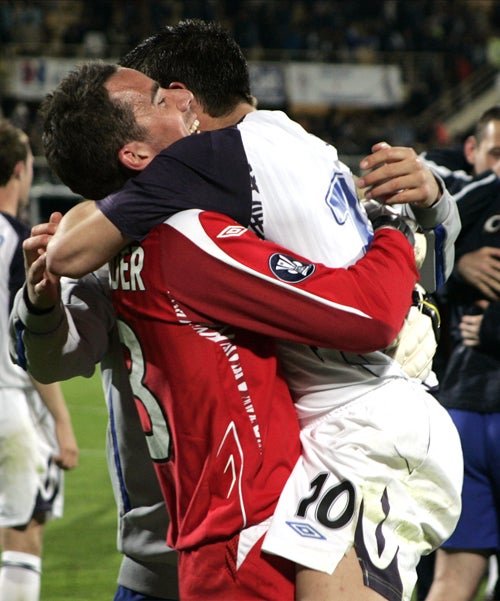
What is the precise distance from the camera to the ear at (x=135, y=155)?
74.7 inches

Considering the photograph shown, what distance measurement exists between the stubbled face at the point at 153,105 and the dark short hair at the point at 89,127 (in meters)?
0.01

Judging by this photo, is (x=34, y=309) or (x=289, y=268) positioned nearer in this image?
(x=289, y=268)

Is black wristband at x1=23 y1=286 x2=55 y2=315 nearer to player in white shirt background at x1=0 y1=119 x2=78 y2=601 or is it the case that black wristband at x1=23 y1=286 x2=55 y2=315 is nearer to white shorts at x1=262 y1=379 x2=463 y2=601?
white shorts at x1=262 y1=379 x2=463 y2=601

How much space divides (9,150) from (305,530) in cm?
289

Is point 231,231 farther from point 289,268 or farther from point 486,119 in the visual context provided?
point 486,119

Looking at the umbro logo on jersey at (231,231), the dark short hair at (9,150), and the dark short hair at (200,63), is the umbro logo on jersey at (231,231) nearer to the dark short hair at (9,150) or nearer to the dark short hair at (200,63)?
the dark short hair at (200,63)

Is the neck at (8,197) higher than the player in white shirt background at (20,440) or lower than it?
higher

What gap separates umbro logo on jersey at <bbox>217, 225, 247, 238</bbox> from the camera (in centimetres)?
174

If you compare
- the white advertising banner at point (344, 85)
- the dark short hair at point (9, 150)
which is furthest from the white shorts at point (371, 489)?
the white advertising banner at point (344, 85)

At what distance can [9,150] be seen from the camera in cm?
420

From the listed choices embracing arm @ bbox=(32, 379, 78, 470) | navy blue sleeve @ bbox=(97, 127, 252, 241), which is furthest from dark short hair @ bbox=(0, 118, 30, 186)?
navy blue sleeve @ bbox=(97, 127, 252, 241)

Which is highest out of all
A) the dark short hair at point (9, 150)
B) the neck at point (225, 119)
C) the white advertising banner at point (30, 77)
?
the neck at point (225, 119)

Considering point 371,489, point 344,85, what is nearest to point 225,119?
point 371,489

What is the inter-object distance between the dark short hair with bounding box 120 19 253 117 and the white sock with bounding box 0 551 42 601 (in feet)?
8.17
